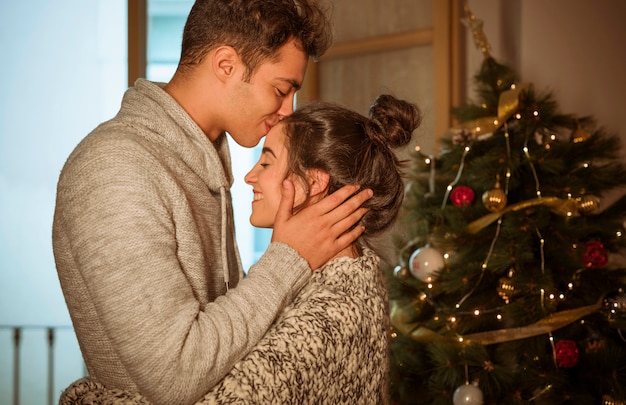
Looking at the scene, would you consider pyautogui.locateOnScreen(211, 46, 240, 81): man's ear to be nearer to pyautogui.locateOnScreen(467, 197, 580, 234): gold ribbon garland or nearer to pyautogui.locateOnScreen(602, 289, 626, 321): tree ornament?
pyautogui.locateOnScreen(467, 197, 580, 234): gold ribbon garland

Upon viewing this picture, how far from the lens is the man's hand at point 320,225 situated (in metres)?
1.44

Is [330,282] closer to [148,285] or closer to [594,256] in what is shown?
[148,285]

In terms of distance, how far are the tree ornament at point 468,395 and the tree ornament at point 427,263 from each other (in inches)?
14.9

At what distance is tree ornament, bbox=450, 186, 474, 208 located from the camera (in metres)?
2.58

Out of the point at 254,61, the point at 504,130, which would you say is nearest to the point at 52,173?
the point at 504,130

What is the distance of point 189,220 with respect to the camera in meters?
1.40

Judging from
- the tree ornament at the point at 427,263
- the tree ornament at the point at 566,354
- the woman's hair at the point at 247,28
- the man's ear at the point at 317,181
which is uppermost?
the woman's hair at the point at 247,28

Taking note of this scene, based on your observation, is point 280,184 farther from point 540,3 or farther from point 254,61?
point 540,3

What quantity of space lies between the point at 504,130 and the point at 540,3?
112 cm

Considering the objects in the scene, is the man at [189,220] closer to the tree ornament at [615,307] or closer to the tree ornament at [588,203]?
the tree ornament at [588,203]

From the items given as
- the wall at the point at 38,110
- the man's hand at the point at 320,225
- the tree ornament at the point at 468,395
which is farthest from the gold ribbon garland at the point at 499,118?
the wall at the point at 38,110

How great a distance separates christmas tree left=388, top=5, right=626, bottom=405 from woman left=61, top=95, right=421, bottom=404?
89 cm

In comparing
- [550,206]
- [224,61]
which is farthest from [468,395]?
[224,61]

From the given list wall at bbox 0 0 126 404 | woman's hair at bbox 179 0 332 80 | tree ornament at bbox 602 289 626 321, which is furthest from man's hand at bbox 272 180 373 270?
wall at bbox 0 0 126 404
